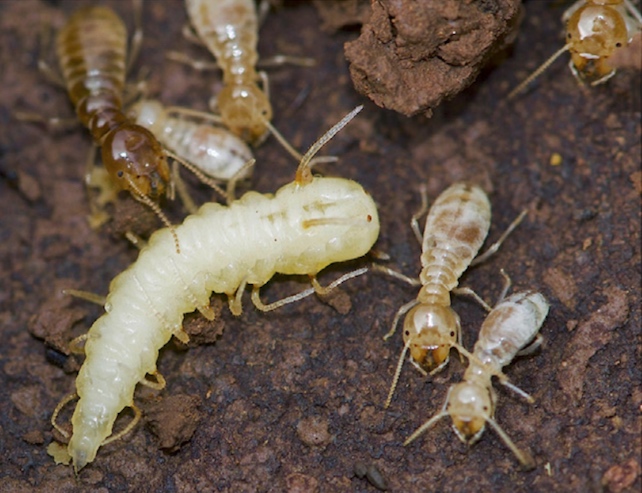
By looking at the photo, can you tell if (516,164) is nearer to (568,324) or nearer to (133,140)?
(568,324)

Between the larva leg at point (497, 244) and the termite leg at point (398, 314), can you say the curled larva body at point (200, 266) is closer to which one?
the termite leg at point (398, 314)

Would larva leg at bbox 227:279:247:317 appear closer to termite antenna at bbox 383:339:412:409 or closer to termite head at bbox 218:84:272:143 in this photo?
termite antenna at bbox 383:339:412:409

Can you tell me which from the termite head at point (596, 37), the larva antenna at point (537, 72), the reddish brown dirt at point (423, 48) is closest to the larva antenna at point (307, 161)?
the reddish brown dirt at point (423, 48)

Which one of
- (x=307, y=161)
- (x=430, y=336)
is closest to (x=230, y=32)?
(x=307, y=161)

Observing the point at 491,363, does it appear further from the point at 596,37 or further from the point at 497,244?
the point at 596,37

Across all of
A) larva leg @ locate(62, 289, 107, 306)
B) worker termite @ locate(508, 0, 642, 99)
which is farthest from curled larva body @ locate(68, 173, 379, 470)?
worker termite @ locate(508, 0, 642, 99)

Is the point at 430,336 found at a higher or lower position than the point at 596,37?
lower
